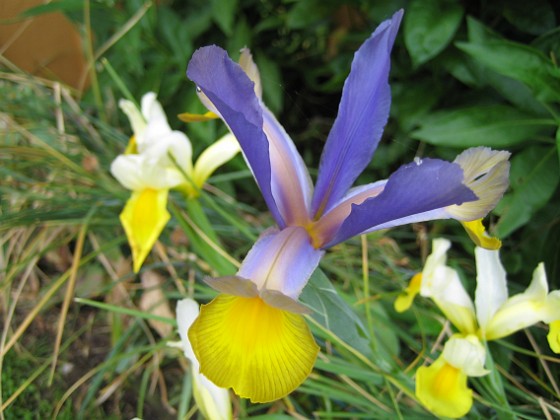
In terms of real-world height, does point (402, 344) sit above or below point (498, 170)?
below

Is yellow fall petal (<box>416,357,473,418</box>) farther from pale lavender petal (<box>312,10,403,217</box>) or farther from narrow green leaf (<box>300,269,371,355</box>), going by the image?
pale lavender petal (<box>312,10,403,217</box>)

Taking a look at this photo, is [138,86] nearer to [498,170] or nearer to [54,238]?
[54,238]

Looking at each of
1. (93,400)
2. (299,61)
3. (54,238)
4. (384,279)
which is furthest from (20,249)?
(299,61)

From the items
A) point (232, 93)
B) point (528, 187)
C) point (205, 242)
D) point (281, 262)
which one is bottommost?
point (528, 187)

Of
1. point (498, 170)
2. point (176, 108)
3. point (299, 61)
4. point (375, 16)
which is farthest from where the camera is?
point (299, 61)

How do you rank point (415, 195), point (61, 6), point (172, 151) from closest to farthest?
point (415, 195), point (172, 151), point (61, 6)

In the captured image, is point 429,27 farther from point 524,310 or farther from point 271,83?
point 524,310

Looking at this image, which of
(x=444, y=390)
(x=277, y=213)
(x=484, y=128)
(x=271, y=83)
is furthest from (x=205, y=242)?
(x=271, y=83)
